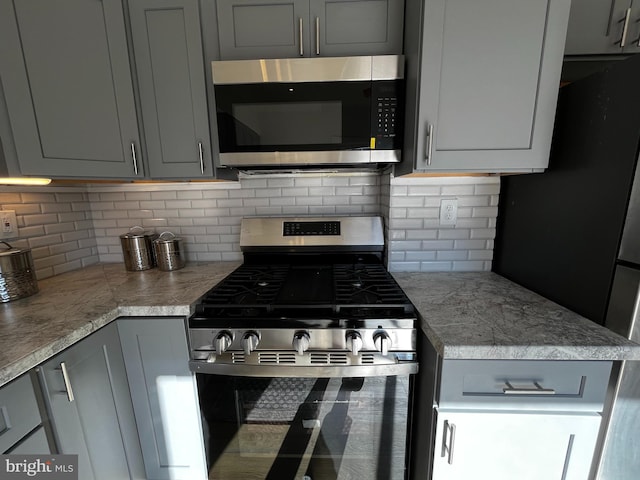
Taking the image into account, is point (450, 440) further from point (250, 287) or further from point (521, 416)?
point (250, 287)

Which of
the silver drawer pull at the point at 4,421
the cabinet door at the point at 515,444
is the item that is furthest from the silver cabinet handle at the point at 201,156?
the cabinet door at the point at 515,444

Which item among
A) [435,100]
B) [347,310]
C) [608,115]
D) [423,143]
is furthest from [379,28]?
[347,310]

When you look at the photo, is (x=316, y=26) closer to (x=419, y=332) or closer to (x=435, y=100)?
(x=435, y=100)

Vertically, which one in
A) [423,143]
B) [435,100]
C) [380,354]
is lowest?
[380,354]

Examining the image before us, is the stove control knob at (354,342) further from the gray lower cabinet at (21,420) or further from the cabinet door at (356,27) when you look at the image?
the cabinet door at (356,27)

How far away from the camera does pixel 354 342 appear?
3.01 ft

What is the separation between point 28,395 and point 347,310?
0.97m

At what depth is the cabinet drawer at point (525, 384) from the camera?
79 centimetres

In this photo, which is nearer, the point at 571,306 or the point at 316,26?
the point at 571,306

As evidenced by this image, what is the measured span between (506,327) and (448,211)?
0.68 m

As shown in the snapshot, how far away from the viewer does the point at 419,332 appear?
1.00 metres

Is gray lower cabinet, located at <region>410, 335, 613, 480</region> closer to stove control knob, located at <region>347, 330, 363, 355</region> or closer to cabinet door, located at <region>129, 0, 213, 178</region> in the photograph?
stove control knob, located at <region>347, 330, 363, 355</region>

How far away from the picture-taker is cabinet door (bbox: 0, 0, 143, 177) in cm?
98

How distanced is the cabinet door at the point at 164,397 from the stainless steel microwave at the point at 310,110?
80cm
